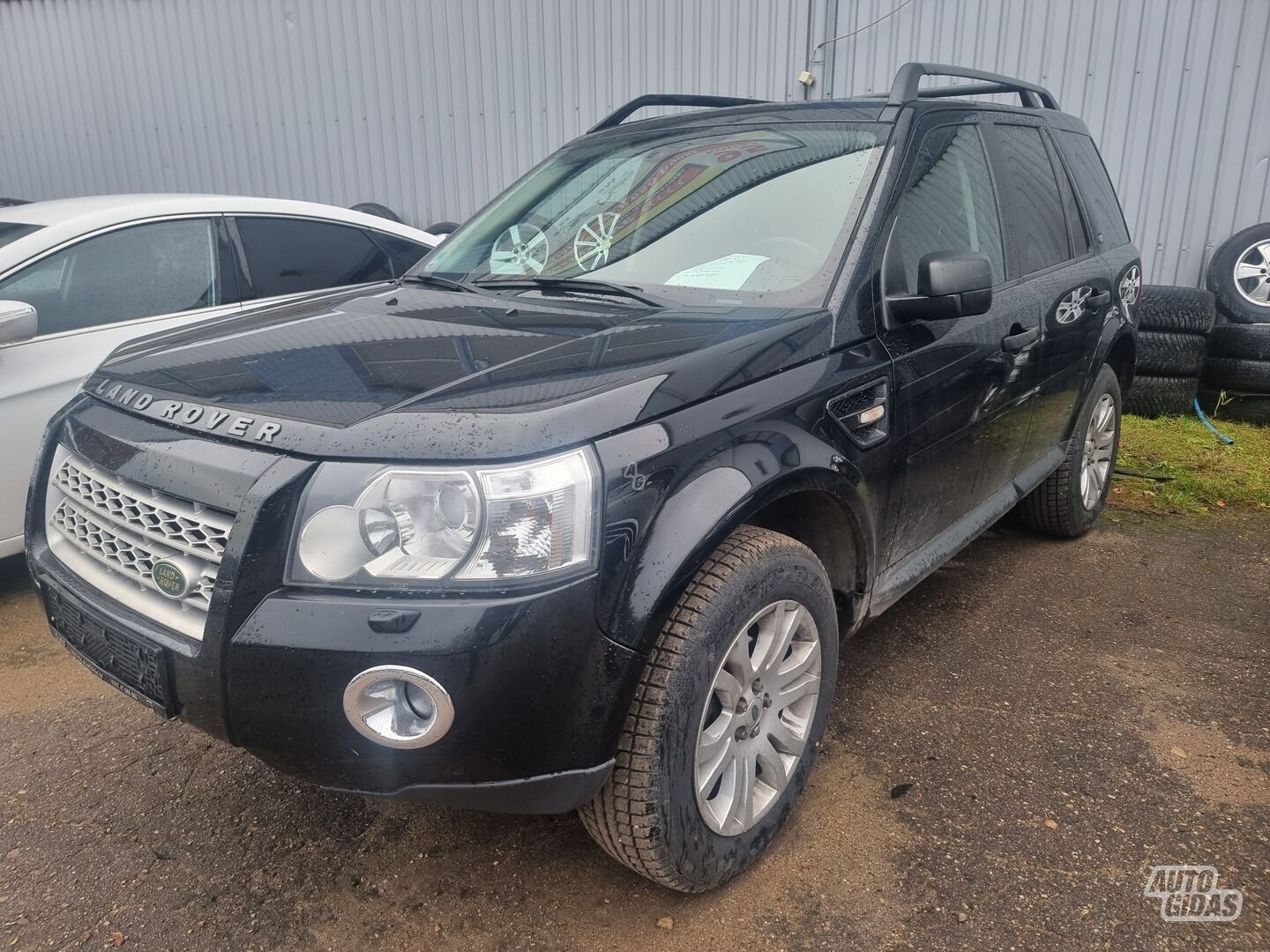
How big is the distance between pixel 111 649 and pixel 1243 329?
6.74 m

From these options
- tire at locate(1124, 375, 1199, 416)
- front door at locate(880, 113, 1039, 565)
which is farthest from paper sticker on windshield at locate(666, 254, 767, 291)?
tire at locate(1124, 375, 1199, 416)

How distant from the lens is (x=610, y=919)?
81.9 inches

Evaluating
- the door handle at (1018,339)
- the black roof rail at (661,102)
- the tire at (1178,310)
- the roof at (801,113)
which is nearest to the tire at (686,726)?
the door handle at (1018,339)

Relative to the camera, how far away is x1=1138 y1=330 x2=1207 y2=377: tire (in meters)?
6.12

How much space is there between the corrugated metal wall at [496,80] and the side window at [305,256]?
403 cm

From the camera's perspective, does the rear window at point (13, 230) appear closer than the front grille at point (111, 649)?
No

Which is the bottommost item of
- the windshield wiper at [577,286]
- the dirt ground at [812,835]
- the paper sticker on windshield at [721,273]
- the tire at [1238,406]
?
the tire at [1238,406]

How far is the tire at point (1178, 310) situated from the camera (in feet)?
19.8

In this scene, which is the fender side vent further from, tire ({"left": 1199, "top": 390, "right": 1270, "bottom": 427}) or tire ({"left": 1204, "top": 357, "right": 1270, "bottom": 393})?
tire ({"left": 1199, "top": 390, "right": 1270, "bottom": 427})

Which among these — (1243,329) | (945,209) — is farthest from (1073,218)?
(1243,329)

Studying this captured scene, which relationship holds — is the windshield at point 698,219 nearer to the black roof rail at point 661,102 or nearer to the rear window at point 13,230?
the black roof rail at point 661,102

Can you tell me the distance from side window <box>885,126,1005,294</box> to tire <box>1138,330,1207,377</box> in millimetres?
3691

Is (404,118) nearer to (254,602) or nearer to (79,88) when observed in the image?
(79,88)

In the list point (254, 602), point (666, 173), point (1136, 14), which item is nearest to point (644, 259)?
point (666, 173)
